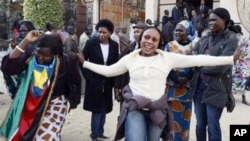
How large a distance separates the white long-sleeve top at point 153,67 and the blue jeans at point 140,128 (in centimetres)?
19

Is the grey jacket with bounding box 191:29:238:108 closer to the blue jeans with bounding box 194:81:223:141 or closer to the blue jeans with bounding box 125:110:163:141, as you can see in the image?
the blue jeans with bounding box 194:81:223:141

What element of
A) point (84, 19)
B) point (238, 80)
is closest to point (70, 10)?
point (84, 19)

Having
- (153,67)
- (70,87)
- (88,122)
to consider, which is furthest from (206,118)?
(88,122)

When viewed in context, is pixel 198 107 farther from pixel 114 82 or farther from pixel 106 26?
pixel 106 26

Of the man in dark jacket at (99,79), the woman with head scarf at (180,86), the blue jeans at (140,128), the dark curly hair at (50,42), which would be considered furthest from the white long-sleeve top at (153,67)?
the man in dark jacket at (99,79)

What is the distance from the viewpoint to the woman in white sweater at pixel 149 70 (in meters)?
3.41

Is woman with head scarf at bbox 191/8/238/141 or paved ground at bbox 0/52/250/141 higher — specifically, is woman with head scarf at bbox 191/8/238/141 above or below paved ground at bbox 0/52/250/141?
above

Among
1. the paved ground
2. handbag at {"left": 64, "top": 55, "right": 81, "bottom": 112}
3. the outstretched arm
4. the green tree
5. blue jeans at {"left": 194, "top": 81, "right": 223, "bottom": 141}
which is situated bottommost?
the paved ground

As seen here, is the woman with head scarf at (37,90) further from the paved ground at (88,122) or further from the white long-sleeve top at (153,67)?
the paved ground at (88,122)

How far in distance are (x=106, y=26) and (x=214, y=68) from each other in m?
1.92

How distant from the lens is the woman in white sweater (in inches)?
134

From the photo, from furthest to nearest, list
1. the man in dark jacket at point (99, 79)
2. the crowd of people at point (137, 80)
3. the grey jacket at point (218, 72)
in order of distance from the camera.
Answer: the man in dark jacket at point (99, 79), the grey jacket at point (218, 72), the crowd of people at point (137, 80)

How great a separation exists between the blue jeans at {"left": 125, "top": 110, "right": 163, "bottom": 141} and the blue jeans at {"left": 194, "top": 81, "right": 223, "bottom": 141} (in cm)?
92

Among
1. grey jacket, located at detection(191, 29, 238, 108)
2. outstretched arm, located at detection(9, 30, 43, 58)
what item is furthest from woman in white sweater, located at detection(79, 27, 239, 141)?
outstretched arm, located at detection(9, 30, 43, 58)
